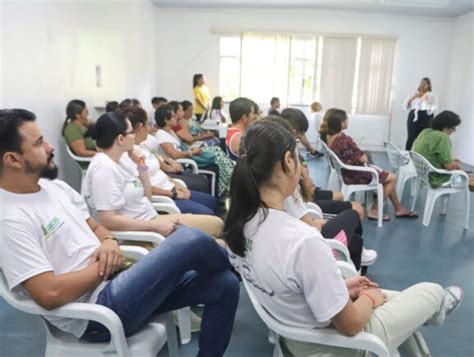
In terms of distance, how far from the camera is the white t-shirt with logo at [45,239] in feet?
3.59

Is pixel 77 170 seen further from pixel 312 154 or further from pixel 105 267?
pixel 312 154

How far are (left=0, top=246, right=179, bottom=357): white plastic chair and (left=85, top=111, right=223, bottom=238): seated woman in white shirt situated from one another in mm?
605

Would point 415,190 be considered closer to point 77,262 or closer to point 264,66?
point 77,262

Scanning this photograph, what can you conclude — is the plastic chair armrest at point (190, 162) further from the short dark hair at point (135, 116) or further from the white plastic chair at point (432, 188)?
the white plastic chair at point (432, 188)

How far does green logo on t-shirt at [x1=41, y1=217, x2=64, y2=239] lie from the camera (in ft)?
3.97

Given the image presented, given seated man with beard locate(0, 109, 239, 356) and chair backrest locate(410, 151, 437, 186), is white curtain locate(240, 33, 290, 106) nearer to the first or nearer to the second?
chair backrest locate(410, 151, 437, 186)

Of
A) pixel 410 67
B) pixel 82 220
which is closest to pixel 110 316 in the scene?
pixel 82 220

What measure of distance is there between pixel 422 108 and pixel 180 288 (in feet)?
22.1

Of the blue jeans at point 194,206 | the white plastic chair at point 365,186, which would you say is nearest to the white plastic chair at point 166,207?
the blue jeans at point 194,206

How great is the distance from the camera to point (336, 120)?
355 centimetres

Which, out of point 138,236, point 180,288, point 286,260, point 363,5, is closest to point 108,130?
point 138,236

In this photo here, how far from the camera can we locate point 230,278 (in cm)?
145

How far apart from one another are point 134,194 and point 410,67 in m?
7.75

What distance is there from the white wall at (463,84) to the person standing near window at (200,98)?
4.87 m
